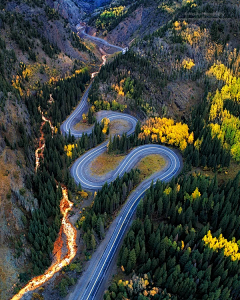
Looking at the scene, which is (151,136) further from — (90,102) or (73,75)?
(73,75)

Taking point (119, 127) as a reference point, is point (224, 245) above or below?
below

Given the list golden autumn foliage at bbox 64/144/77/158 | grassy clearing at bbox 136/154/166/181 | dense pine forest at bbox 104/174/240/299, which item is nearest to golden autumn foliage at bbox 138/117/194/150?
grassy clearing at bbox 136/154/166/181

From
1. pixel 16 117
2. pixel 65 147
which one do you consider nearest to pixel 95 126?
pixel 65 147

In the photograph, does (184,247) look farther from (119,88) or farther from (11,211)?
(119,88)

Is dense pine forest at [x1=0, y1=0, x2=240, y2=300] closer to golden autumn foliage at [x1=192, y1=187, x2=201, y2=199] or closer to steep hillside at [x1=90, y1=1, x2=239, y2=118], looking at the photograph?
steep hillside at [x1=90, y1=1, x2=239, y2=118]

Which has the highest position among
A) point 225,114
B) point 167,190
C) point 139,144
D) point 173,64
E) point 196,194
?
point 173,64

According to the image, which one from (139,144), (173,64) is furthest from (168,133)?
(173,64)
